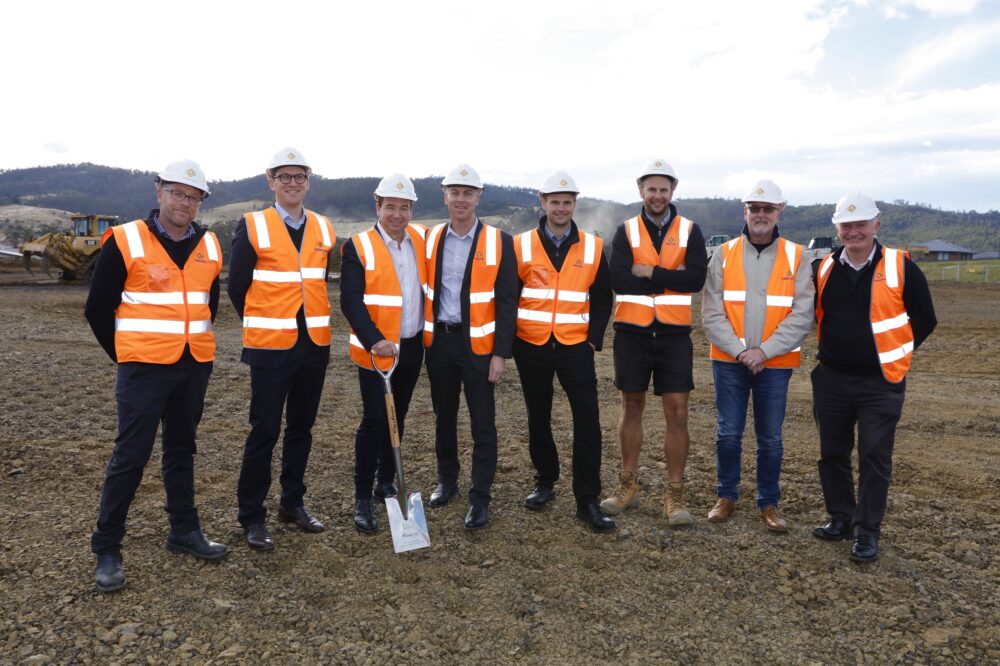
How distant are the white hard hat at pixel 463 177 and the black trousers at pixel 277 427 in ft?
4.67

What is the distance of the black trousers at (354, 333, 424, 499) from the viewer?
4676 mm

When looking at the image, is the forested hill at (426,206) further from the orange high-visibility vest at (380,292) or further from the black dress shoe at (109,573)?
the black dress shoe at (109,573)

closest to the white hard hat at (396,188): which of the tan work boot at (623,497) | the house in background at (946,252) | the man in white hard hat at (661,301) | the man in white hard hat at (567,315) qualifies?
the man in white hard hat at (567,315)

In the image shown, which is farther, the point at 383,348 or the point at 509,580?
the point at 383,348

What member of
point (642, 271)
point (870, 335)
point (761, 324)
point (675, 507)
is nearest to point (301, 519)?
point (675, 507)

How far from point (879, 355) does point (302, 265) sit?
142 inches

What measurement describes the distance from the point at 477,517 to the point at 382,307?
153 centimetres

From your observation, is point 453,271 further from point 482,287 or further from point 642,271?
point 642,271

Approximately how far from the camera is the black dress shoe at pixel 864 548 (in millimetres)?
4285

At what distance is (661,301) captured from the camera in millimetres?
4711

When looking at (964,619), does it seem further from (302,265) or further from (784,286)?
(302,265)

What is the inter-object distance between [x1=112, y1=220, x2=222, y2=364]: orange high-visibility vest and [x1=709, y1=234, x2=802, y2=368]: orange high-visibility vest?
337 cm

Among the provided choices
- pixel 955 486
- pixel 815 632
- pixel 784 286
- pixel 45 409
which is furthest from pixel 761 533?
pixel 45 409

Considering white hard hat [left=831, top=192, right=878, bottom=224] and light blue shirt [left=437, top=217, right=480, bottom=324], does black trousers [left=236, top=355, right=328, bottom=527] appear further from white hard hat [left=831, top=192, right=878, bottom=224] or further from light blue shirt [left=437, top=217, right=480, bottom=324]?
white hard hat [left=831, top=192, right=878, bottom=224]
